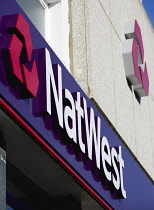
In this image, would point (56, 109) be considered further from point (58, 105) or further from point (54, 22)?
point (54, 22)

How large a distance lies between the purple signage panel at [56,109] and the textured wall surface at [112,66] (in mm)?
675

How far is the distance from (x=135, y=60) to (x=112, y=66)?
3.91 ft

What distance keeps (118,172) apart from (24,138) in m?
2.75

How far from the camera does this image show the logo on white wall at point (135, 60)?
38.9ft

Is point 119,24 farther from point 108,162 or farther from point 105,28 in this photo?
point 108,162

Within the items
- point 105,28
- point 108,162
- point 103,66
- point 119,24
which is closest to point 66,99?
point 108,162

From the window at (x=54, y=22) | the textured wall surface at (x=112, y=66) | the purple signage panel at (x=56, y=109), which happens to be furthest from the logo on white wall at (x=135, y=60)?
the window at (x=54, y=22)

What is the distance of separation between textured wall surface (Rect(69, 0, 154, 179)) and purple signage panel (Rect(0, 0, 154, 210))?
0.67 meters

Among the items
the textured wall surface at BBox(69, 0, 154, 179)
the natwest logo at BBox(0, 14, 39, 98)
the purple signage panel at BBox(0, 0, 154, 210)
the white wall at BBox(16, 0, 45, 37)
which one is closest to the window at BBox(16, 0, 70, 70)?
the white wall at BBox(16, 0, 45, 37)

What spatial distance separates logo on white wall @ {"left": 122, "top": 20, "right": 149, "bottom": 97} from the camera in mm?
11867

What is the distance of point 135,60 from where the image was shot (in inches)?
472

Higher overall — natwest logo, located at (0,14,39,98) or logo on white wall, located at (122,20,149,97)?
logo on white wall, located at (122,20,149,97)

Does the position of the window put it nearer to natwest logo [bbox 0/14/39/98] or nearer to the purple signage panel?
the purple signage panel

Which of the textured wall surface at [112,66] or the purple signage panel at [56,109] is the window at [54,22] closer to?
the textured wall surface at [112,66]
